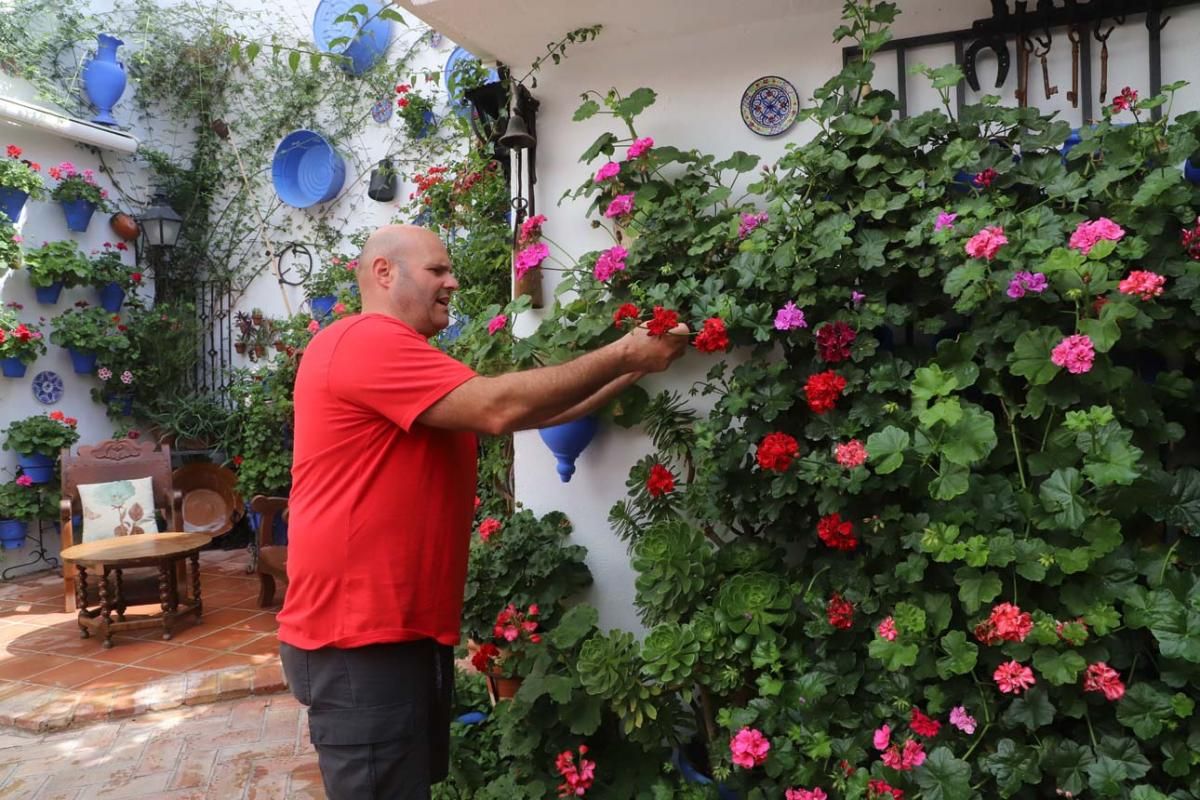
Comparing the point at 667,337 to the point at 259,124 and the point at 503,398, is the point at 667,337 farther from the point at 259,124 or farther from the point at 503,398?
the point at 259,124

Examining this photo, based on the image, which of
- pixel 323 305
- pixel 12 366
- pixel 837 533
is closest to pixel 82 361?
pixel 12 366

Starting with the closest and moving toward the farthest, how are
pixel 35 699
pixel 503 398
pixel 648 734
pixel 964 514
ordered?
pixel 503 398, pixel 964 514, pixel 648 734, pixel 35 699

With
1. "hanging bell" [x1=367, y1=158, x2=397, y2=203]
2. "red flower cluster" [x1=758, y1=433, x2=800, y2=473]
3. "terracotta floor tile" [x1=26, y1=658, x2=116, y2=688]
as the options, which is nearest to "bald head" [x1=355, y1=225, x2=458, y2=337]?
"red flower cluster" [x1=758, y1=433, x2=800, y2=473]

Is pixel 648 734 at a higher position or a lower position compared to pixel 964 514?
lower

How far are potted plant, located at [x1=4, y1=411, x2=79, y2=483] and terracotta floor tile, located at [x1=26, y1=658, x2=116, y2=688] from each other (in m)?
2.62

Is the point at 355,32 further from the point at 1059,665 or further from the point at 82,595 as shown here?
the point at 1059,665

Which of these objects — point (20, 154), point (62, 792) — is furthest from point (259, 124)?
point (62, 792)

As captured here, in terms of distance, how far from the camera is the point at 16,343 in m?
6.64

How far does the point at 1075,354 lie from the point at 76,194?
796cm

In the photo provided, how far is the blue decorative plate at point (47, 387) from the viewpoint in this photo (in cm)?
711

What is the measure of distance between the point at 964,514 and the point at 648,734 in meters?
1.04

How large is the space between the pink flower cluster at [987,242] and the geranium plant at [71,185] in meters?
7.68

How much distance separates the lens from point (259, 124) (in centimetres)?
804

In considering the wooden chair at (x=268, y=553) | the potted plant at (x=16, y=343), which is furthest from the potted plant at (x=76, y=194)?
the wooden chair at (x=268, y=553)
